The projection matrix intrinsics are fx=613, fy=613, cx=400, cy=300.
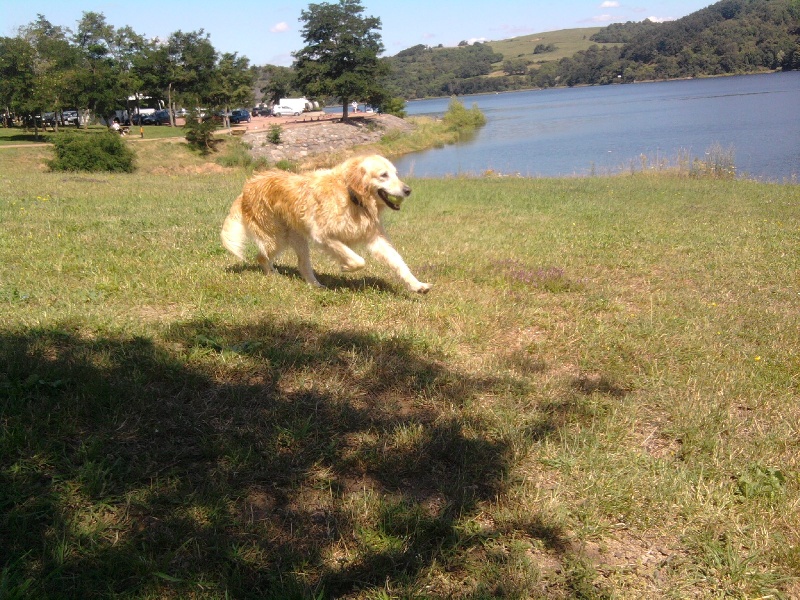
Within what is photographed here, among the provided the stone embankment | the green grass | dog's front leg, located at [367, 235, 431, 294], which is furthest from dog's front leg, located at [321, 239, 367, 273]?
the stone embankment

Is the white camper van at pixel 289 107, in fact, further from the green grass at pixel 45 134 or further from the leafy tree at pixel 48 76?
the leafy tree at pixel 48 76

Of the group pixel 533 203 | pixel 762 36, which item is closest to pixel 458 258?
pixel 533 203

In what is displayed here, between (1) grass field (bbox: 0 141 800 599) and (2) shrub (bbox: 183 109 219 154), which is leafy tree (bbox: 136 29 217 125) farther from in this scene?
(1) grass field (bbox: 0 141 800 599)

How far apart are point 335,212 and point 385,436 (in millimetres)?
3566

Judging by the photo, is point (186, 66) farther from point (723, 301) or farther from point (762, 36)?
point (762, 36)

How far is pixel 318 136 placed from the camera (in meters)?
61.6

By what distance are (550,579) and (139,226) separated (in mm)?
9291

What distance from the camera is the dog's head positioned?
264 inches

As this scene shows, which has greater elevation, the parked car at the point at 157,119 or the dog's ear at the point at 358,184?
the parked car at the point at 157,119

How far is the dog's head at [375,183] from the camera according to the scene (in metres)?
6.70

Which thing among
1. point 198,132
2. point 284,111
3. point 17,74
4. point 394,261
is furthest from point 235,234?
point 284,111

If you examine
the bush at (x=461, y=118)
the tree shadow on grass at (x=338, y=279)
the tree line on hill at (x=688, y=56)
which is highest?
the tree line on hill at (x=688, y=56)

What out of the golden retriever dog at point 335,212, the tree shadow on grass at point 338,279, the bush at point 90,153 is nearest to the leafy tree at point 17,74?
the bush at point 90,153

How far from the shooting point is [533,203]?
666 inches
